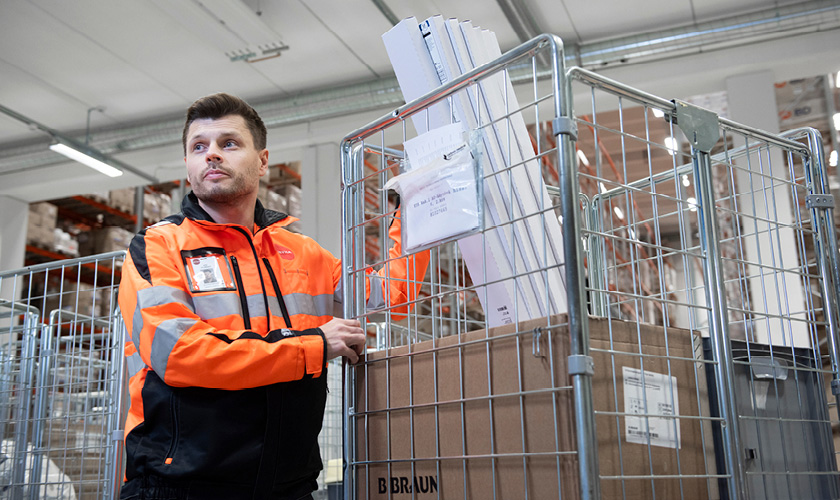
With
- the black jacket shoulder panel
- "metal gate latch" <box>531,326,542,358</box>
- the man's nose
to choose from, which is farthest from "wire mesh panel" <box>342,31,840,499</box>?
the black jacket shoulder panel

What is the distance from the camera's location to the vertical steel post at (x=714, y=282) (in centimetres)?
182

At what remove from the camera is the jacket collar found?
2.29 m

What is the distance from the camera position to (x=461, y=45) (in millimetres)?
2188

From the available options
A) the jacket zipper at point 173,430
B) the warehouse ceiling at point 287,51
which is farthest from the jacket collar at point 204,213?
the warehouse ceiling at point 287,51

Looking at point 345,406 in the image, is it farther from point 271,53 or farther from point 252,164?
point 271,53

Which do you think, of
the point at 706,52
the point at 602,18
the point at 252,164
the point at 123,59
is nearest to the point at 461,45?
the point at 252,164

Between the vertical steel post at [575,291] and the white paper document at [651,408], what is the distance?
0.19 metres

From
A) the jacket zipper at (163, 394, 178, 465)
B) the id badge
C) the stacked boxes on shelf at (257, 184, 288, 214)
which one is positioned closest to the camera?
the jacket zipper at (163, 394, 178, 465)

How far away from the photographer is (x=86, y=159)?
8.48 meters

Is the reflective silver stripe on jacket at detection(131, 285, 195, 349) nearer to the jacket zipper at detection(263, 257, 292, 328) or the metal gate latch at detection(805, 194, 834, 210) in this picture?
the jacket zipper at detection(263, 257, 292, 328)

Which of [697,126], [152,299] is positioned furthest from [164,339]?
[697,126]

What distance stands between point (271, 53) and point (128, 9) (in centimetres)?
128

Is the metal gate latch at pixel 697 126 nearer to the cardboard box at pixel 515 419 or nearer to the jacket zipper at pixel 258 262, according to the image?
the cardboard box at pixel 515 419

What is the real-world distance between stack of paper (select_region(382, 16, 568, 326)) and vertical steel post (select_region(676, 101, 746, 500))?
0.37 metres
